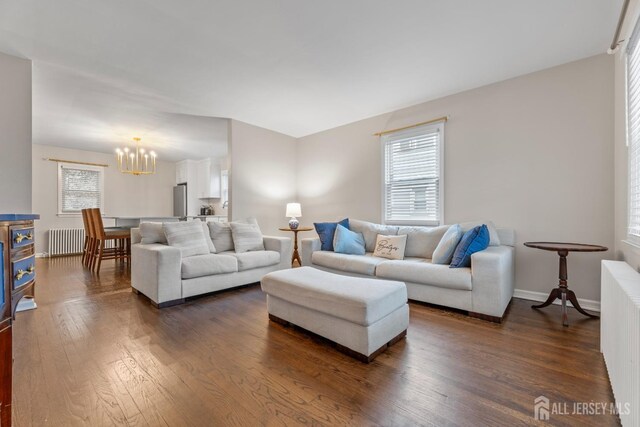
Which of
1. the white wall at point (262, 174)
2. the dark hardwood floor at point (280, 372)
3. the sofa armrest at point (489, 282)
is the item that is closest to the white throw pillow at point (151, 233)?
the dark hardwood floor at point (280, 372)

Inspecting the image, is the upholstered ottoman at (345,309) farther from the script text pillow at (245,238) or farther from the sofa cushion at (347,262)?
the script text pillow at (245,238)

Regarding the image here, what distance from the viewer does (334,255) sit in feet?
11.6

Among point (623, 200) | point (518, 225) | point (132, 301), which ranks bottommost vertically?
point (132, 301)

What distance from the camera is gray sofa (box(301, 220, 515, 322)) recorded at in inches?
95.3

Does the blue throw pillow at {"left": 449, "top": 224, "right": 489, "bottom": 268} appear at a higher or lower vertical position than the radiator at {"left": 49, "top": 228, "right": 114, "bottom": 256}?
higher

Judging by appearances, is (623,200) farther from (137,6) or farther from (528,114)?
(137,6)

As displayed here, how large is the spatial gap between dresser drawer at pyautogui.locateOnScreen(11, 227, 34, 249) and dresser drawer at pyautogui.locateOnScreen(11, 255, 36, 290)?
7cm

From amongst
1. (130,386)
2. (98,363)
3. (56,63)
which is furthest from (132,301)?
(56,63)

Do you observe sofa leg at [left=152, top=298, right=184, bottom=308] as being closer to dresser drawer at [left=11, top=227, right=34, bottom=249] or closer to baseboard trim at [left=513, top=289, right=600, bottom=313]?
dresser drawer at [left=11, top=227, right=34, bottom=249]

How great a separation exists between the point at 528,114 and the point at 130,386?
4.20 metres

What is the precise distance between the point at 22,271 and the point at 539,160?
4159 mm

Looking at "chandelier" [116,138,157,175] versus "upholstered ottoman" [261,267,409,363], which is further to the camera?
"chandelier" [116,138,157,175]

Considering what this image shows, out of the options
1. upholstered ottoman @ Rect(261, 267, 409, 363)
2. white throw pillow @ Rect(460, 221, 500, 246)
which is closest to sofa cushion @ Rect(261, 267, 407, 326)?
upholstered ottoman @ Rect(261, 267, 409, 363)

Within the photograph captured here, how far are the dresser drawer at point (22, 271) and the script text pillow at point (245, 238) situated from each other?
2.30 meters
